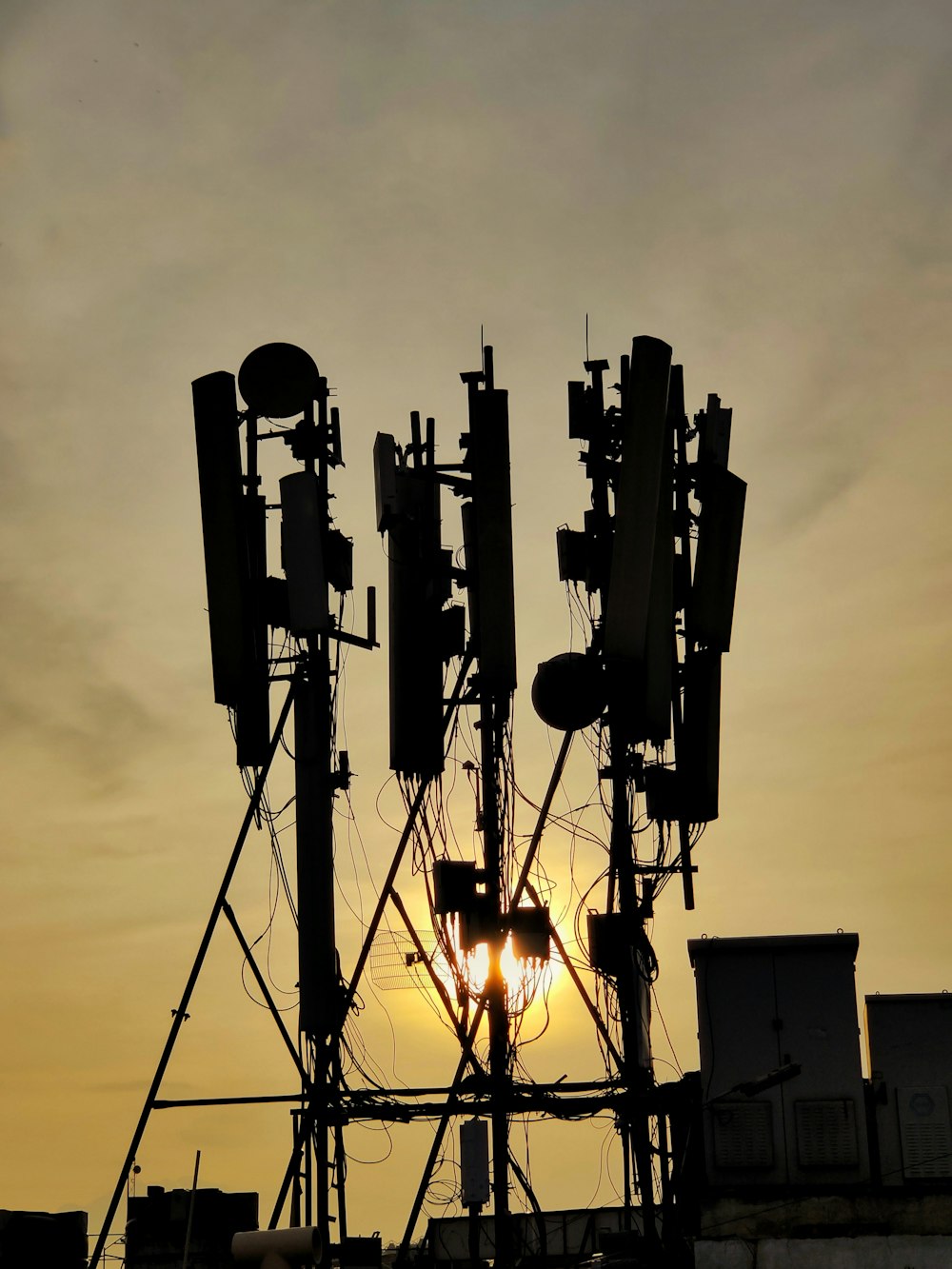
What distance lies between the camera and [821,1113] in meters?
23.3

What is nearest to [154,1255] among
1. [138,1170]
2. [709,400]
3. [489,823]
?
[138,1170]

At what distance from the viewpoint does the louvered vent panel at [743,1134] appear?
23156mm

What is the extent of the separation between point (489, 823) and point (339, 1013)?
3.54 metres

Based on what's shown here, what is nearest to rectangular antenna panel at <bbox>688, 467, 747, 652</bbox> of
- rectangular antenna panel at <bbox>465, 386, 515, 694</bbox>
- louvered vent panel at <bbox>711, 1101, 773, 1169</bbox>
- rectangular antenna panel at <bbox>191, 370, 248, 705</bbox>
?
rectangular antenna panel at <bbox>465, 386, 515, 694</bbox>

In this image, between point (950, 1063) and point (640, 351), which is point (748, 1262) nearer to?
point (950, 1063)

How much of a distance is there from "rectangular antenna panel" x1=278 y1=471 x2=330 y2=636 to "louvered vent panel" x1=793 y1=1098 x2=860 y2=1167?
32.6ft

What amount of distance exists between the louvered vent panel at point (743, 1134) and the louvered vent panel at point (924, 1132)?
1.74 metres

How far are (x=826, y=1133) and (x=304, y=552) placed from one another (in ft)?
37.1

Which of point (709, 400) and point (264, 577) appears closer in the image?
point (264, 577)

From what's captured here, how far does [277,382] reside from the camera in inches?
1088

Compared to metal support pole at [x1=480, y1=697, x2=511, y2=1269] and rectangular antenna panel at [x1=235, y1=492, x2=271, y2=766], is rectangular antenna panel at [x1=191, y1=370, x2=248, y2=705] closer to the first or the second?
rectangular antenna panel at [x1=235, y1=492, x2=271, y2=766]

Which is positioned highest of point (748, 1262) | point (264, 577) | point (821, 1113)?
point (264, 577)

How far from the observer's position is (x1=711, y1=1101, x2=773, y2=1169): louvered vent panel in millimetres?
23156

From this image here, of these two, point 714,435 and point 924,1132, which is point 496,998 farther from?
point 714,435
